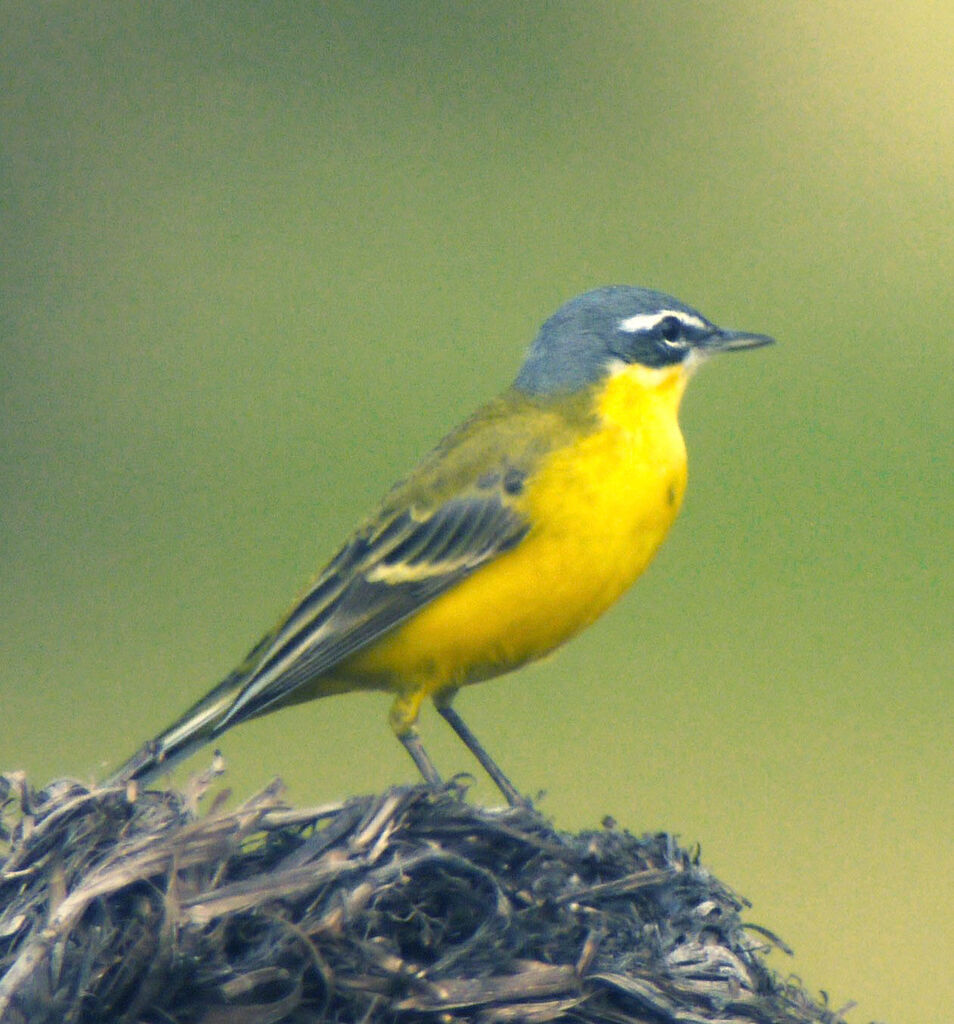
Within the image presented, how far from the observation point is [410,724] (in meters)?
4.53

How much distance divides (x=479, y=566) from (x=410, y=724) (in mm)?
495

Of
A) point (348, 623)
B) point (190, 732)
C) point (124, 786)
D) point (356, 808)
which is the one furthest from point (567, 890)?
point (348, 623)

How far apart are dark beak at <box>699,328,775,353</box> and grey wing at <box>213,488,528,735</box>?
107cm

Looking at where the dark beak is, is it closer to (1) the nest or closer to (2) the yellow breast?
(2) the yellow breast

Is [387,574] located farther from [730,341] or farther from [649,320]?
[730,341]

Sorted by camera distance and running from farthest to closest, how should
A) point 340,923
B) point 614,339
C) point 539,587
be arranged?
point 614,339 → point 539,587 → point 340,923

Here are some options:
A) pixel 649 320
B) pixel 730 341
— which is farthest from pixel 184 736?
pixel 730 341

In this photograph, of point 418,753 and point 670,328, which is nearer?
point 418,753

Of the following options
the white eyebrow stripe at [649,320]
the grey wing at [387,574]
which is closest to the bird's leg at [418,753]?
the grey wing at [387,574]

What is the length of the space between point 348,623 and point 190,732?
676mm

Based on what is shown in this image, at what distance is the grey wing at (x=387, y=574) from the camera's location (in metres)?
4.32

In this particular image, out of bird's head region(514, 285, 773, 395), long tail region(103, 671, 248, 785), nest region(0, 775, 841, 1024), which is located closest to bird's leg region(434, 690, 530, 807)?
long tail region(103, 671, 248, 785)

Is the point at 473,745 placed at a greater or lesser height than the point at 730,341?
lesser

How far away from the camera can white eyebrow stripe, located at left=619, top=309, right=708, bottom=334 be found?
16.8ft
